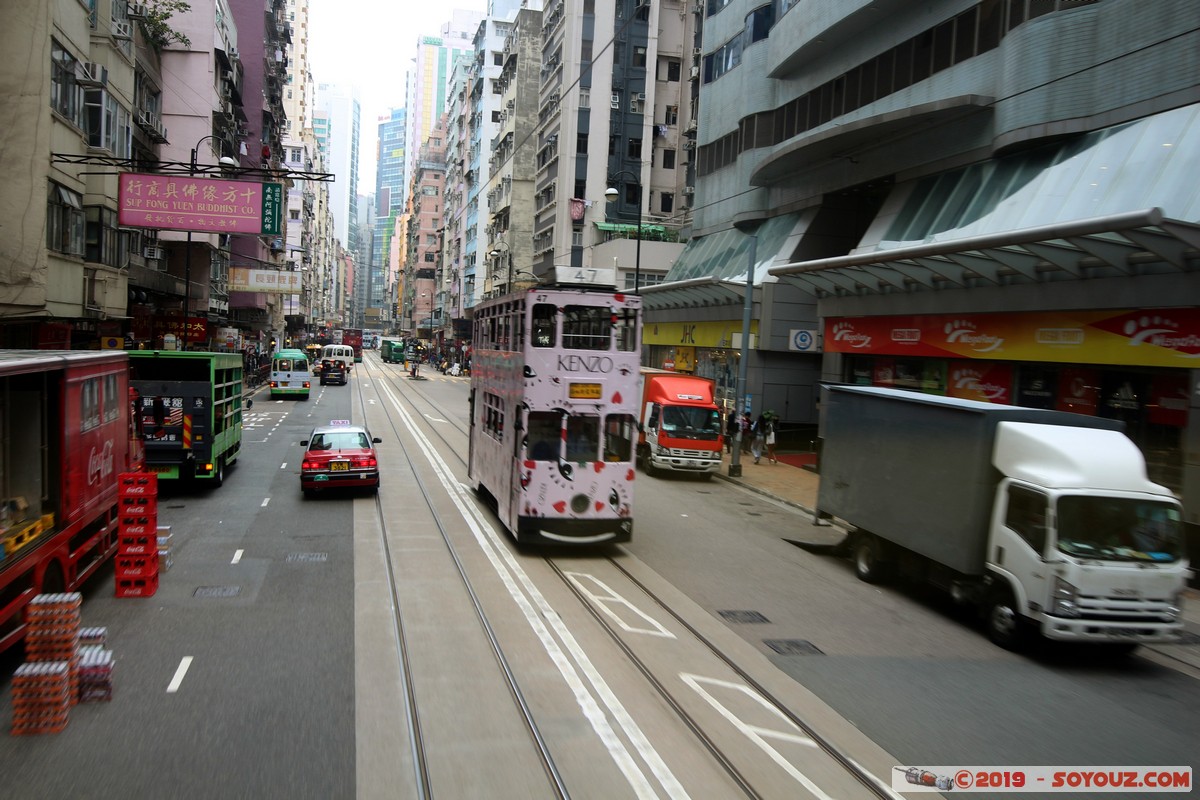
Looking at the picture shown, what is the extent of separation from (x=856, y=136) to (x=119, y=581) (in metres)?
23.5

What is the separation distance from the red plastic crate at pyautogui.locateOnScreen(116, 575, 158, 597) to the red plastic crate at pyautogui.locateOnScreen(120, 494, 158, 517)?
840 mm

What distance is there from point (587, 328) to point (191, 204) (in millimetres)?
12447

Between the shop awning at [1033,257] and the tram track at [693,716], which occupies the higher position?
the shop awning at [1033,257]

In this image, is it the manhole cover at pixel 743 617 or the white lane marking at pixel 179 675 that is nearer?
the white lane marking at pixel 179 675

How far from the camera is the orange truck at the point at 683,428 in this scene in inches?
992

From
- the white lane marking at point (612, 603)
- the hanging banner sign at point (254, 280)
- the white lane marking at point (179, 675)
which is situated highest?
the hanging banner sign at point (254, 280)

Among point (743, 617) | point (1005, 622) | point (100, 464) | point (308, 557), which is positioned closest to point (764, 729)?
point (743, 617)

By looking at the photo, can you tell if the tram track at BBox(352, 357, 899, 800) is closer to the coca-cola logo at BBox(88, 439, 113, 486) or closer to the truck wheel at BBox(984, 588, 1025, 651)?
the truck wheel at BBox(984, 588, 1025, 651)

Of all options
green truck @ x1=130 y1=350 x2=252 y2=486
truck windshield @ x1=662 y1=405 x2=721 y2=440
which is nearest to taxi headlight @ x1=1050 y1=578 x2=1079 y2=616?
truck windshield @ x1=662 y1=405 x2=721 y2=440

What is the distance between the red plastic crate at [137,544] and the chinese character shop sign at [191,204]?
11.2 meters

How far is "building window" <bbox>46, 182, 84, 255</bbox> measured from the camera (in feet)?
69.1

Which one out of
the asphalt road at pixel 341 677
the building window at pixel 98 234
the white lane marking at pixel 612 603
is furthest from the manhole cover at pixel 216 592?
the building window at pixel 98 234

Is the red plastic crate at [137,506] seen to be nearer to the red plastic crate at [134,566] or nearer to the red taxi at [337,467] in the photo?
the red plastic crate at [134,566]

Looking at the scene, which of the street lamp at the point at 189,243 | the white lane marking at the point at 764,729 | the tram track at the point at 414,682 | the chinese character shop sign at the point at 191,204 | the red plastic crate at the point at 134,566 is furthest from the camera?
the chinese character shop sign at the point at 191,204
